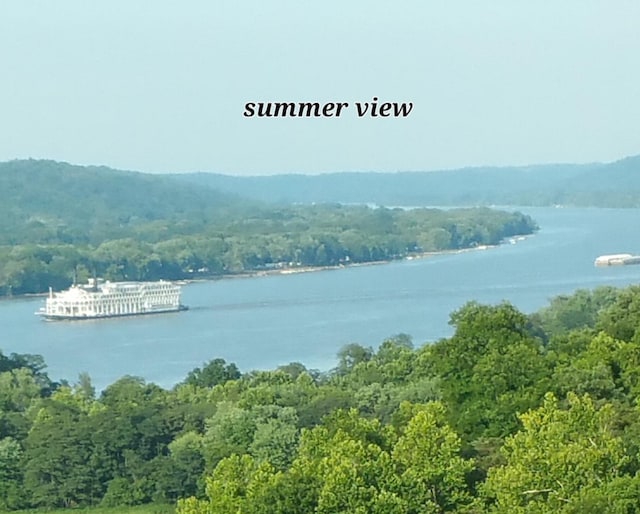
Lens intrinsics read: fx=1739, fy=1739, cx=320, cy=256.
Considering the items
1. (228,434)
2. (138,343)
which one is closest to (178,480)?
(228,434)

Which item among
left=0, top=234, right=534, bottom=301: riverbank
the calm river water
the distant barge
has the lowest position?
the calm river water

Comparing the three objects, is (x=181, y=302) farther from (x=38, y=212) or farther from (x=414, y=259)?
(x=38, y=212)

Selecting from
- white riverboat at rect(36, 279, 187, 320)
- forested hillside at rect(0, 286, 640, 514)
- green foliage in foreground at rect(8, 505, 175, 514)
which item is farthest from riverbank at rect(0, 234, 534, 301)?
green foliage in foreground at rect(8, 505, 175, 514)

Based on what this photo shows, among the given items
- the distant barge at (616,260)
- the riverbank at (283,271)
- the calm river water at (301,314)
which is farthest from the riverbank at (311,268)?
the distant barge at (616,260)

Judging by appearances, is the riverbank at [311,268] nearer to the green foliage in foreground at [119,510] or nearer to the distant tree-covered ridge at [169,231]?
the distant tree-covered ridge at [169,231]

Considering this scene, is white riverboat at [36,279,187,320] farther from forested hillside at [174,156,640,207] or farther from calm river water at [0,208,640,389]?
forested hillside at [174,156,640,207]

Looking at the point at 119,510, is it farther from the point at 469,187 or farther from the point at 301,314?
the point at 469,187
